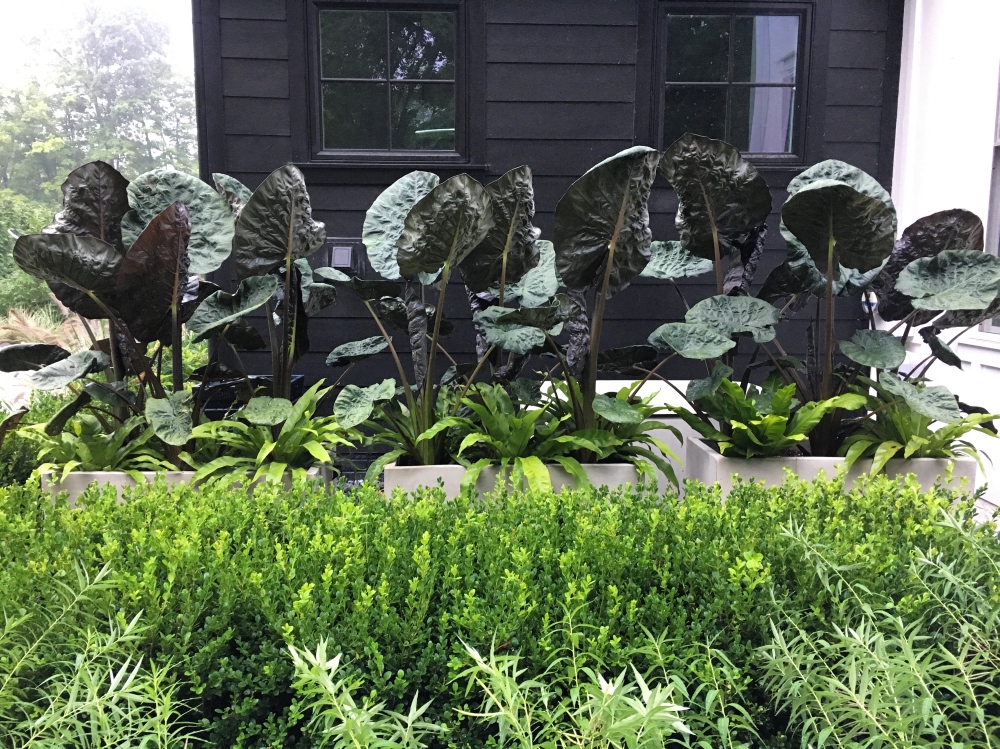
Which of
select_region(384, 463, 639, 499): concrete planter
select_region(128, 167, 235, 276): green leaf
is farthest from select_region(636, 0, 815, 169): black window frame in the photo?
select_region(128, 167, 235, 276): green leaf

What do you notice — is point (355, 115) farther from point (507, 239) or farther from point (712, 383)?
point (712, 383)

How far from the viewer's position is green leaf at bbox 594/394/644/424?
7.91 ft

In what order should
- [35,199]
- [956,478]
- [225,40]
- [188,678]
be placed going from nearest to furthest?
[188,678], [956,478], [225,40], [35,199]

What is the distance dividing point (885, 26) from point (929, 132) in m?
0.74

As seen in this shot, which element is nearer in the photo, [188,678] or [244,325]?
[188,678]

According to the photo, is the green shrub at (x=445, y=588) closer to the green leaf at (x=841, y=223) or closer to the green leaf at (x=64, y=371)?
the green leaf at (x=64, y=371)

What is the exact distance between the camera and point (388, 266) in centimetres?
282

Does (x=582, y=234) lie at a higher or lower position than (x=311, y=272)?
higher

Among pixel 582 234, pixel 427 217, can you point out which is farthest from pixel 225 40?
pixel 582 234

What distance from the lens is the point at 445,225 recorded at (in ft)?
8.03

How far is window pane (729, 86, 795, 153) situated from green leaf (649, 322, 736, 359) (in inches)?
88.0

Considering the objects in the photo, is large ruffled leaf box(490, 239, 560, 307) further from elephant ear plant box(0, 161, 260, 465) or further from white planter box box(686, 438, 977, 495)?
elephant ear plant box(0, 161, 260, 465)

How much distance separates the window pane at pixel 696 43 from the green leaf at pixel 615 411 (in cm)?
272

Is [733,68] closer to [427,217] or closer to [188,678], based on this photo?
[427,217]
